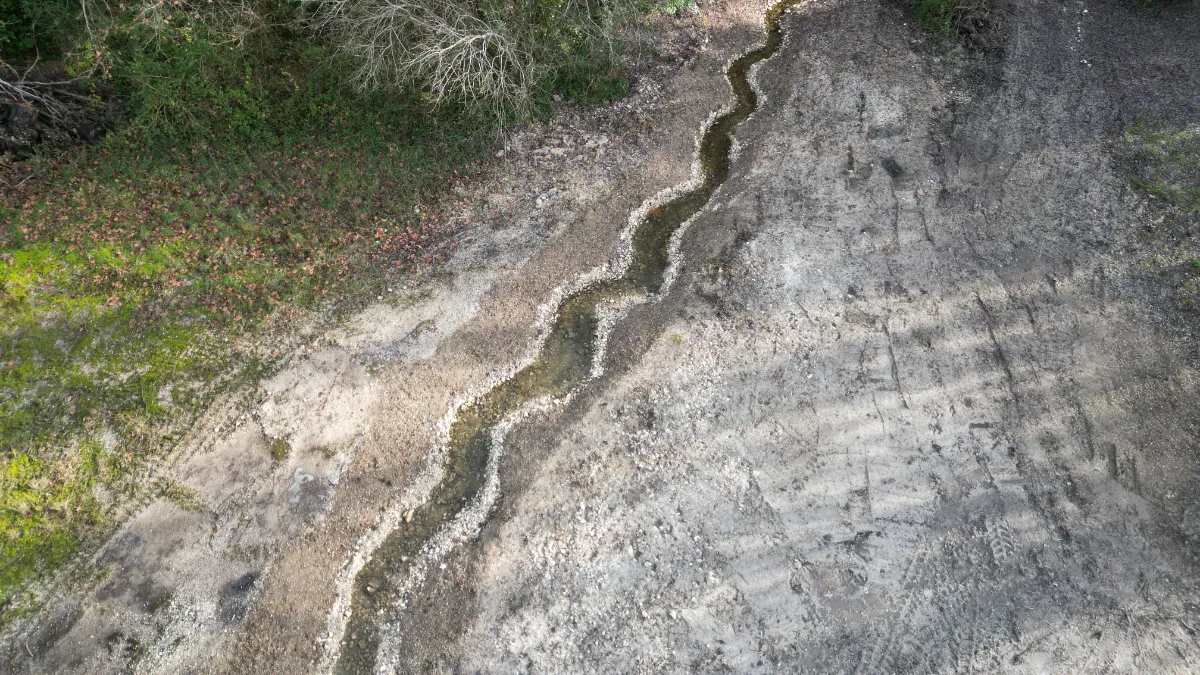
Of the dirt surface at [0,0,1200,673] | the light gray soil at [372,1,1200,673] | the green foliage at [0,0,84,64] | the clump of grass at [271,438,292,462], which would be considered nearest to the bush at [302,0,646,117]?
the dirt surface at [0,0,1200,673]

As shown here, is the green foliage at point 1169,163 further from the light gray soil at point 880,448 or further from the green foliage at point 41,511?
the green foliage at point 41,511

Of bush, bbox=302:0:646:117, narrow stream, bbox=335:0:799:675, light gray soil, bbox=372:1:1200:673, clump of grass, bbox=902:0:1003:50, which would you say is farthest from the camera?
clump of grass, bbox=902:0:1003:50

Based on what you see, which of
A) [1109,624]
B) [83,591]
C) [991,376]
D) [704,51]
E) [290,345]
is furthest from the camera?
[704,51]

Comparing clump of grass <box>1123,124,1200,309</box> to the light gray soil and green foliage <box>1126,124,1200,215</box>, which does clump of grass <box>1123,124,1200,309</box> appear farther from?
the light gray soil

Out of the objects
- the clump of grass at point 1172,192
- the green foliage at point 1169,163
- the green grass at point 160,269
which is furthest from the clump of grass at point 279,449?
the green foliage at point 1169,163

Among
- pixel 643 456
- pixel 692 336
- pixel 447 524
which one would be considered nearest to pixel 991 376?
pixel 692 336

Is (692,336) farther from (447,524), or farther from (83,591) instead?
(83,591)
